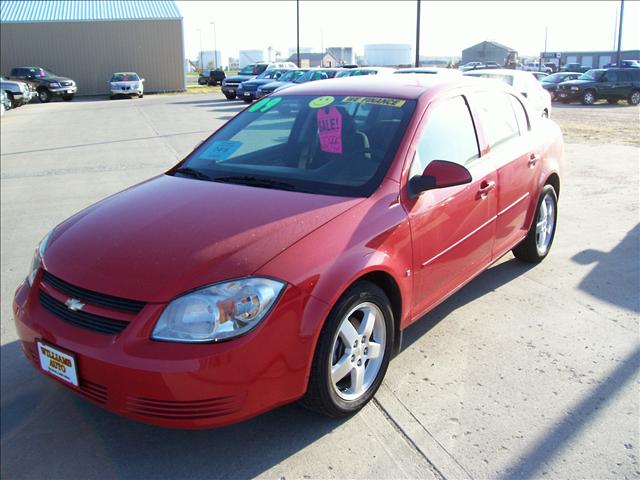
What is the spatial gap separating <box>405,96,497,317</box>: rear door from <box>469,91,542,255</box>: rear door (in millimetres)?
150

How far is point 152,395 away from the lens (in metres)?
2.48

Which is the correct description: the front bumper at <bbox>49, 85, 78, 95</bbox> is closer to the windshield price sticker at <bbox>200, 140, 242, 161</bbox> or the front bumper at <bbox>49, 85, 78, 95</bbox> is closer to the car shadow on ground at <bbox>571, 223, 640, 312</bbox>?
the windshield price sticker at <bbox>200, 140, 242, 161</bbox>

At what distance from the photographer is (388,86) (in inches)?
157

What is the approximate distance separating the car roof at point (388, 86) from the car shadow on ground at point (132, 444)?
2.05 m

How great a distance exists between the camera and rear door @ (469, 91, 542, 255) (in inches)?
167

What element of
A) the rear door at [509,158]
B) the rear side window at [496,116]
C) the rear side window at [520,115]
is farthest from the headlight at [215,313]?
the rear side window at [520,115]

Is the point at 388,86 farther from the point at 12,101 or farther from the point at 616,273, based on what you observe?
the point at 12,101

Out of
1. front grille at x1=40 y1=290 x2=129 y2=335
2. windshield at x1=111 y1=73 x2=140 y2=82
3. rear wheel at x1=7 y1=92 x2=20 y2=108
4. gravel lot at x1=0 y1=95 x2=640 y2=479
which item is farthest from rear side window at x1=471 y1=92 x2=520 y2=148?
windshield at x1=111 y1=73 x2=140 y2=82

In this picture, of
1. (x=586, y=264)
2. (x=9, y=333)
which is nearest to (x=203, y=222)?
(x=9, y=333)

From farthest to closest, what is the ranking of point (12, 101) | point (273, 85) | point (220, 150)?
point (12, 101), point (273, 85), point (220, 150)

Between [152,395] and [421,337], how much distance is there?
204cm

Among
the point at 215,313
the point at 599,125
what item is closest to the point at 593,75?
the point at 599,125

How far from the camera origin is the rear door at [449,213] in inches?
135

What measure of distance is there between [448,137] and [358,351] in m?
1.58
